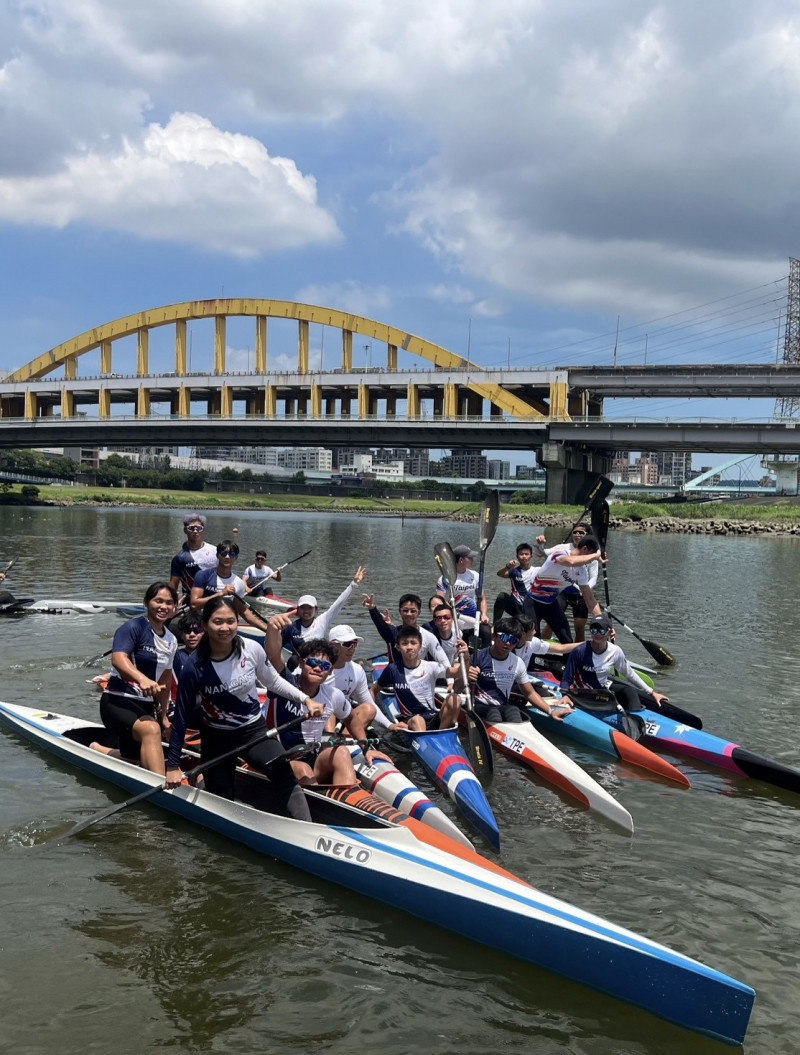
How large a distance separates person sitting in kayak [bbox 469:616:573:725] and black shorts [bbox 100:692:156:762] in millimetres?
3886

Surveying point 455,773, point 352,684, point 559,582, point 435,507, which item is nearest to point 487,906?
point 455,773

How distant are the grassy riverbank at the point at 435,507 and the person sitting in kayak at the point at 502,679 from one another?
54.2 metres

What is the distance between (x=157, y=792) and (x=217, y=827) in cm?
64

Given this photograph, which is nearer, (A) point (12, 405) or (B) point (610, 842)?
(B) point (610, 842)

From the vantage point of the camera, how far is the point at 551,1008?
5.19m

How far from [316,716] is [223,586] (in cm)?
653

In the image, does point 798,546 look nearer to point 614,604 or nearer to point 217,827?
point 614,604

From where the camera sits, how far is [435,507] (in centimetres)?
10356

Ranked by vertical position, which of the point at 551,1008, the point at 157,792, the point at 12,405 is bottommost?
the point at 551,1008

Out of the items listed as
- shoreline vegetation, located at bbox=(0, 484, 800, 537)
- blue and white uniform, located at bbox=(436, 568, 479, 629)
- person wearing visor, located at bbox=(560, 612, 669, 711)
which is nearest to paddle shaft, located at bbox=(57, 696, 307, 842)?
person wearing visor, located at bbox=(560, 612, 669, 711)

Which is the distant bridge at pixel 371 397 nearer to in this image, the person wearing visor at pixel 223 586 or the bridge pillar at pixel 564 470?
the bridge pillar at pixel 564 470

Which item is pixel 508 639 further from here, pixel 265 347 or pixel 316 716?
pixel 265 347

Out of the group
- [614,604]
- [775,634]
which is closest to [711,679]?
[775,634]

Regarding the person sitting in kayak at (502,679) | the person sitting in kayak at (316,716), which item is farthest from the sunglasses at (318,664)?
the person sitting in kayak at (502,679)
